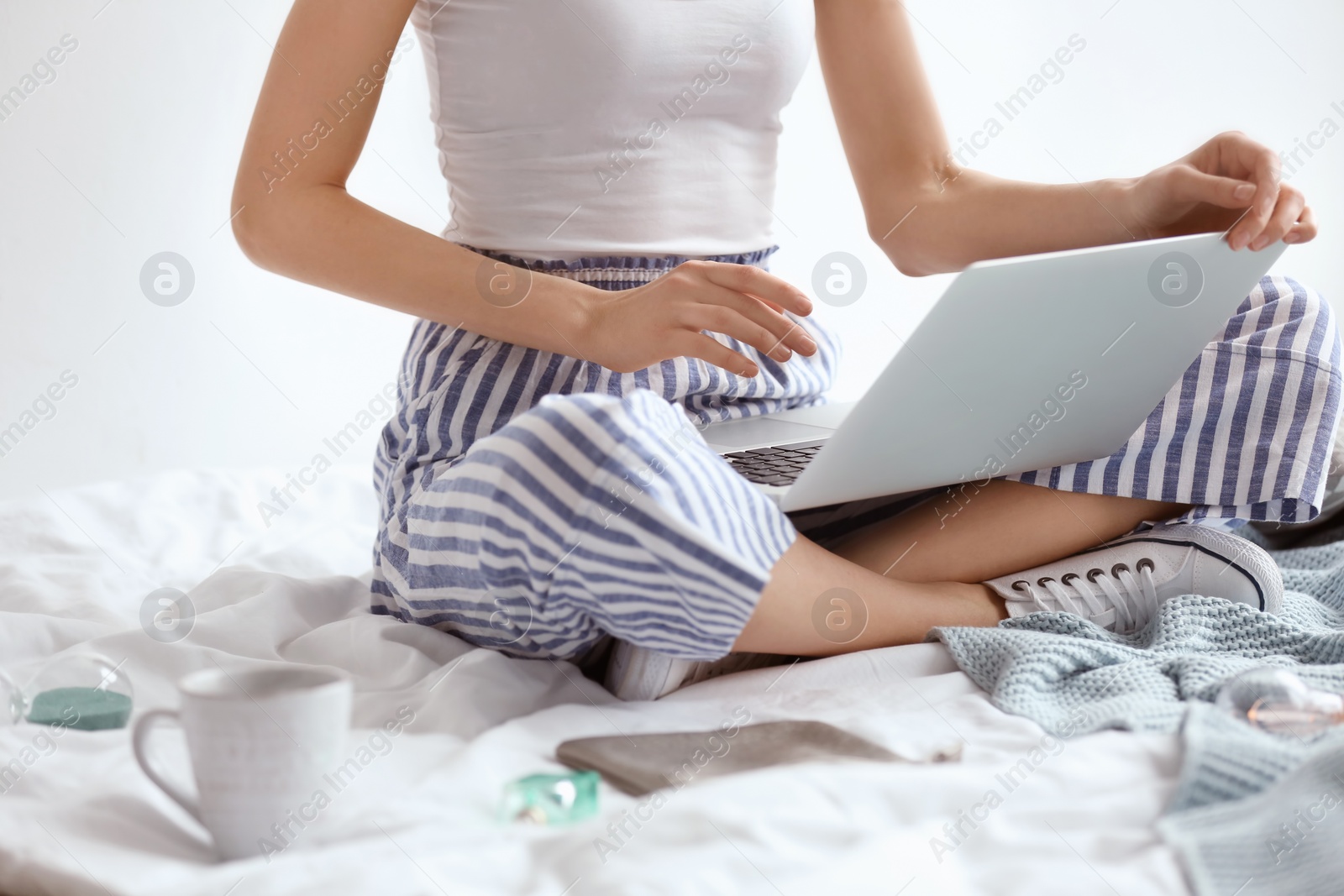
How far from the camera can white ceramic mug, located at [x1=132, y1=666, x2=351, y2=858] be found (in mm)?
478

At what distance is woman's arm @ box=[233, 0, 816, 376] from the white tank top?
0.08 m

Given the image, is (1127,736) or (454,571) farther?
(454,571)

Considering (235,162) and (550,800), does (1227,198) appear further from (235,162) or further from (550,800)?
(235,162)

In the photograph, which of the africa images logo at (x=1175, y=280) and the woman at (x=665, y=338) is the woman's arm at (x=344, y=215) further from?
the africa images logo at (x=1175, y=280)

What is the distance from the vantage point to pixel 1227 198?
77 centimetres

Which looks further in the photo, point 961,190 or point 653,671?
point 961,190

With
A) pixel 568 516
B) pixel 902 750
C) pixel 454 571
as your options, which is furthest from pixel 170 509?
pixel 902 750

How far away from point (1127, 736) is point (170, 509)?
0.99m

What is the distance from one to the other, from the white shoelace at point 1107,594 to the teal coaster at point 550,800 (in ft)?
1.44

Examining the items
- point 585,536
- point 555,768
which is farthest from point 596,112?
point 555,768

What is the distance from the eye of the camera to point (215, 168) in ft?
5.84

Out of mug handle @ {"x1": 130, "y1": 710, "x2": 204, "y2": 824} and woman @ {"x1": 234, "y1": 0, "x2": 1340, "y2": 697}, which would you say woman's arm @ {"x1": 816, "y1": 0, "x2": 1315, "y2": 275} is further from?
mug handle @ {"x1": 130, "y1": 710, "x2": 204, "y2": 824}

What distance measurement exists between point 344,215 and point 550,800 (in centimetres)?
49

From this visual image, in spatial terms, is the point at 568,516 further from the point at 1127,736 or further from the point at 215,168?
the point at 215,168
